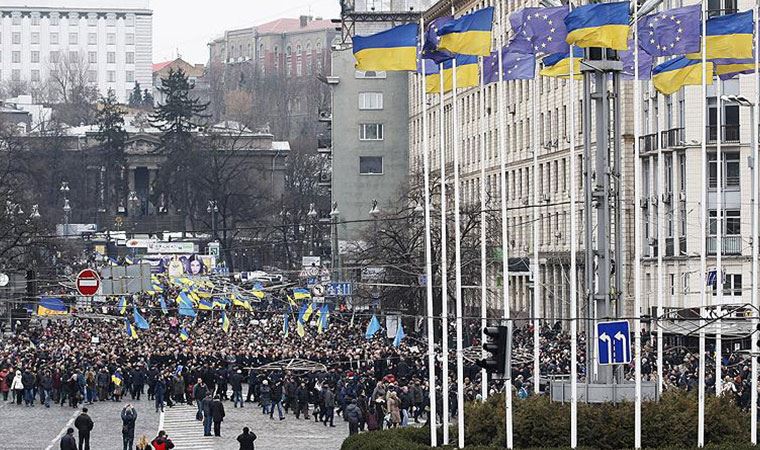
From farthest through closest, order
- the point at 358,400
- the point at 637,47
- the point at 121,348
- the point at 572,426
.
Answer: the point at 121,348 → the point at 358,400 → the point at 637,47 → the point at 572,426

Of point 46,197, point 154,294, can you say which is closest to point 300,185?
point 46,197

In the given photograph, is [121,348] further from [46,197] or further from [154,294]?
[46,197]

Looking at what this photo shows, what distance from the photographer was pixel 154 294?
96.9 meters

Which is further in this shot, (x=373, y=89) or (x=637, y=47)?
(x=373, y=89)

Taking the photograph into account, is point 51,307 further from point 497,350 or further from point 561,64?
point 497,350

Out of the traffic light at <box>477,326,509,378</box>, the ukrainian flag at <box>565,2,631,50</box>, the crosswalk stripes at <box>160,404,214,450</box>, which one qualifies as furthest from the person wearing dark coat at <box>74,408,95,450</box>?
the ukrainian flag at <box>565,2,631,50</box>

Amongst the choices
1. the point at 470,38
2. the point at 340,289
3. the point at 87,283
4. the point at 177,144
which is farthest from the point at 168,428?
A: the point at 177,144

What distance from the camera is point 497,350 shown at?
3309cm

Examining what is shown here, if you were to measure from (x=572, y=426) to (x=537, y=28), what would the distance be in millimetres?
7952

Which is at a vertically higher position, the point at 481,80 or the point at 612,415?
the point at 481,80

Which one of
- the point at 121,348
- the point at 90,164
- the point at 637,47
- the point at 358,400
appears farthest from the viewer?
the point at 90,164

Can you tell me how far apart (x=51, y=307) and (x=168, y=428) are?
12.8m

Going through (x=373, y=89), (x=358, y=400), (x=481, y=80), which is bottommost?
(x=358, y=400)

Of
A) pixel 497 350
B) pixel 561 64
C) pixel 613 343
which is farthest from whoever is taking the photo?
pixel 561 64
